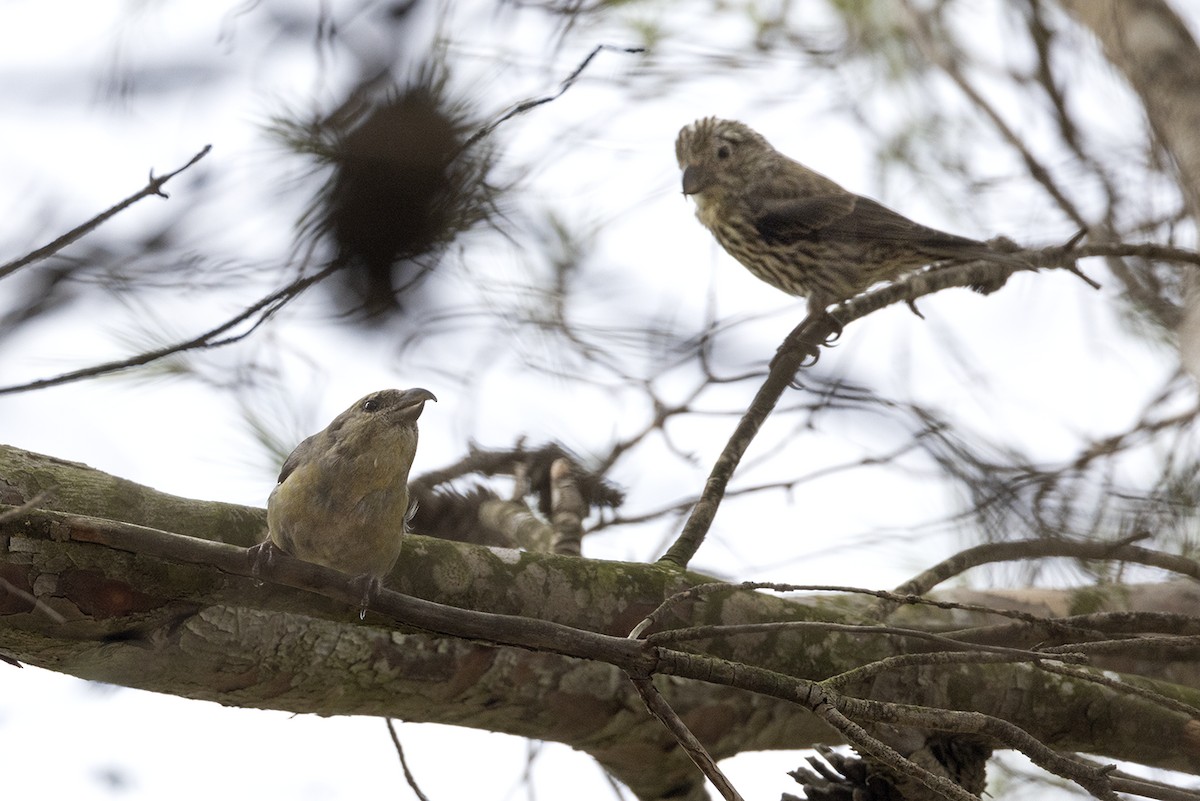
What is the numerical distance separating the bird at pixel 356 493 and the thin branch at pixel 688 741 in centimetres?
62

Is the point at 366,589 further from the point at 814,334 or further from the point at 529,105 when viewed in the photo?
the point at 814,334

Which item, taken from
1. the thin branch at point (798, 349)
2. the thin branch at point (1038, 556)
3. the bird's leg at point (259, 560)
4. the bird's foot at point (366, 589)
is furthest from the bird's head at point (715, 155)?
the bird's leg at point (259, 560)

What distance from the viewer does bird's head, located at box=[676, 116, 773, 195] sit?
14.8 feet

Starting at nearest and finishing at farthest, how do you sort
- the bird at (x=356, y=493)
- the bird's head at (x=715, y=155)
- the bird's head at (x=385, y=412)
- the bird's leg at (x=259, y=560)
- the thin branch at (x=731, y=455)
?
the bird's leg at (x=259, y=560) → the bird at (x=356, y=493) → the bird's head at (x=385, y=412) → the thin branch at (x=731, y=455) → the bird's head at (x=715, y=155)

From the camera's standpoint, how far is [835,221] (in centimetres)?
439

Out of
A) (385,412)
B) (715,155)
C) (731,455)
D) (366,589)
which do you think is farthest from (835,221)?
(366,589)

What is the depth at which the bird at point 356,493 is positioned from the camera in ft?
7.46

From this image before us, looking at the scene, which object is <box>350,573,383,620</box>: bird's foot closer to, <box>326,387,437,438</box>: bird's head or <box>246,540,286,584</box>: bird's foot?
<box>246,540,286,584</box>: bird's foot

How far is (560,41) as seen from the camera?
2.52 meters

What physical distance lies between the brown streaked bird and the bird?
2062 millimetres

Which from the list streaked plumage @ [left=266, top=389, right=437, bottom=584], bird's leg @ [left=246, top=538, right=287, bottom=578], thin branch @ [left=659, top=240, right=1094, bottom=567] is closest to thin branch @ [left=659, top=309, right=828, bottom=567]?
thin branch @ [left=659, top=240, right=1094, bottom=567]

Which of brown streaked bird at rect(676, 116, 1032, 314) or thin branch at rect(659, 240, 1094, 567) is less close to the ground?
brown streaked bird at rect(676, 116, 1032, 314)

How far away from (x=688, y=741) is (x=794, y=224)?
2952 millimetres

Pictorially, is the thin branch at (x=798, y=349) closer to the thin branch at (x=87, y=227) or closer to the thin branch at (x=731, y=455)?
the thin branch at (x=731, y=455)
